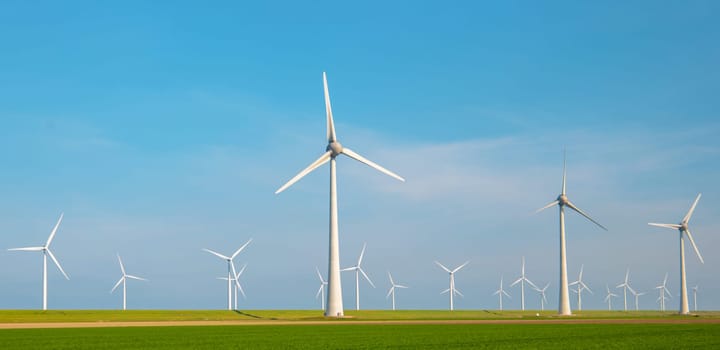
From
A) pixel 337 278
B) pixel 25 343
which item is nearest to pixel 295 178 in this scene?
pixel 337 278

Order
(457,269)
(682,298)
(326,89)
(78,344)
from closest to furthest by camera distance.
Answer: (78,344) → (326,89) → (682,298) → (457,269)

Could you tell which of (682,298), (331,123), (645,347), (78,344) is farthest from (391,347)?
(682,298)

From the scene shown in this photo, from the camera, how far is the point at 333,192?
3590 inches

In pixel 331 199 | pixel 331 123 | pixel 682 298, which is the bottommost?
pixel 682 298

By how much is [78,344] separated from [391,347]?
16630mm

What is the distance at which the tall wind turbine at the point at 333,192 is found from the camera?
291 ft

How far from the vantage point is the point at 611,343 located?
39.7 meters

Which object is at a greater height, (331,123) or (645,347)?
(331,123)

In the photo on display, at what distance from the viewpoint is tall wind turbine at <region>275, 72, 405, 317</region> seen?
88.6m

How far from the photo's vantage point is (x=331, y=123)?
9662 cm

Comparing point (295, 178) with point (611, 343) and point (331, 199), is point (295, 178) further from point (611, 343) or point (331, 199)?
point (611, 343)

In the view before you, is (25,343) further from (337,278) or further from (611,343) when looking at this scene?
(337,278)

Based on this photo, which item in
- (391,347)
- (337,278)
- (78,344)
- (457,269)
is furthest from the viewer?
(457,269)

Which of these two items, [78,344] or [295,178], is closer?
[78,344]
